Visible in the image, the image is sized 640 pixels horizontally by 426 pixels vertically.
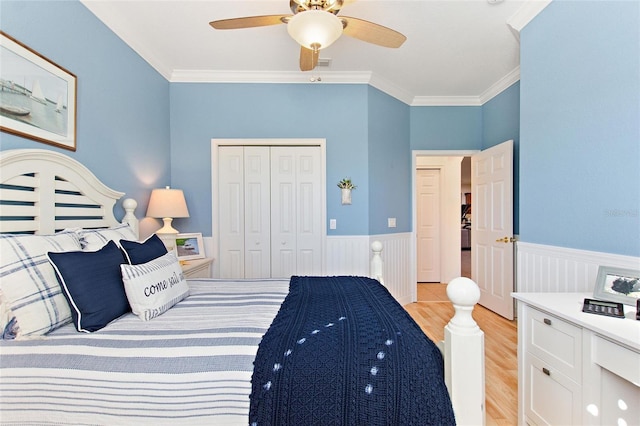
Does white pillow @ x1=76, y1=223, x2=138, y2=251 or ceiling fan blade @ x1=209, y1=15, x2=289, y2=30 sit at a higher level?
ceiling fan blade @ x1=209, y1=15, x2=289, y2=30

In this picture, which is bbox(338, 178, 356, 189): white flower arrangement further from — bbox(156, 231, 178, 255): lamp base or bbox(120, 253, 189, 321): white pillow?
bbox(120, 253, 189, 321): white pillow

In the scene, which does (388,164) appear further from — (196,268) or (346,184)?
(196,268)

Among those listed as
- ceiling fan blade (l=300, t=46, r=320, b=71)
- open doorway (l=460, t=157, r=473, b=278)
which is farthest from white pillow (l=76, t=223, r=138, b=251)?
open doorway (l=460, t=157, r=473, b=278)

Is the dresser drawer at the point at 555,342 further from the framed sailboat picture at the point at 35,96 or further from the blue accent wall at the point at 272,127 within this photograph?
the framed sailboat picture at the point at 35,96

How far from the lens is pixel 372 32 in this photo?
1.73 m

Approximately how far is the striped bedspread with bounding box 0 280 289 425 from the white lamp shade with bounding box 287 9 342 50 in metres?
1.47

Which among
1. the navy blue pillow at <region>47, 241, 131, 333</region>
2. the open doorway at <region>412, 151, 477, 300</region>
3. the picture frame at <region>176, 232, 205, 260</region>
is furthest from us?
the open doorway at <region>412, 151, 477, 300</region>

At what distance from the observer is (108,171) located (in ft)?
7.24

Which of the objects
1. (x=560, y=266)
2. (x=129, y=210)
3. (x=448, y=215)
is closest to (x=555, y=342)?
(x=560, y=266)

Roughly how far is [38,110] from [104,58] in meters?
0.81

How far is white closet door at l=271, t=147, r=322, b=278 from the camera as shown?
3.26 m

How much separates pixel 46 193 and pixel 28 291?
720 millimetres

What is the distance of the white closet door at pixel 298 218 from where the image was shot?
326 cm

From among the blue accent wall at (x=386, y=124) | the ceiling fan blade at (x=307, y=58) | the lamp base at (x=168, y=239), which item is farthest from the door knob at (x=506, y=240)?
the lamp base at (x=168, y=239)
